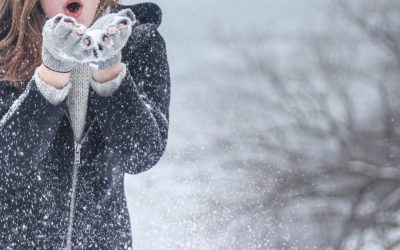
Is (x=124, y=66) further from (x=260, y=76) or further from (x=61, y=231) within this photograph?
(x=260, y=76)

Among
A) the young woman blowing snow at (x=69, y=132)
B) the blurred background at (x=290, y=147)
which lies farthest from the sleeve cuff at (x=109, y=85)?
the blurred background at (x=290, y=147)

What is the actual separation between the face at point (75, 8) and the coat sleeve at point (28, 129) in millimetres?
145

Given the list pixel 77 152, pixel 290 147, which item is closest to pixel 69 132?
pixel 77 152

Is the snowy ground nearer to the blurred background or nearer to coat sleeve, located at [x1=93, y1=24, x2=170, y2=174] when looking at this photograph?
the blurred background

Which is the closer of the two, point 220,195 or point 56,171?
point 56,171

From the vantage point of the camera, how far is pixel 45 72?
4.57ft

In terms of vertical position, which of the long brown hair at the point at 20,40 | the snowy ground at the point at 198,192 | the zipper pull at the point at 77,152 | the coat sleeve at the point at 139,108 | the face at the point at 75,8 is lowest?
the snowy ground at the point at 198,192

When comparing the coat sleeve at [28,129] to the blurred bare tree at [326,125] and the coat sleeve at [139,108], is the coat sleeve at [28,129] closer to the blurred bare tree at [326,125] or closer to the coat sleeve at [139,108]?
the coat sleeve at [139,108]

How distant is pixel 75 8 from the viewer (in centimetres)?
150

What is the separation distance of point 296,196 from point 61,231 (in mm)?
9678

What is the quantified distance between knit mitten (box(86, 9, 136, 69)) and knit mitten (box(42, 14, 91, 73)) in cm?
1

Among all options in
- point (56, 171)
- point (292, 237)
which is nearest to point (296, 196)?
point (292, 237)

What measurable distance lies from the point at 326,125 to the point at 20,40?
34.5ft

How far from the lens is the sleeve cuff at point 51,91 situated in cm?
140
